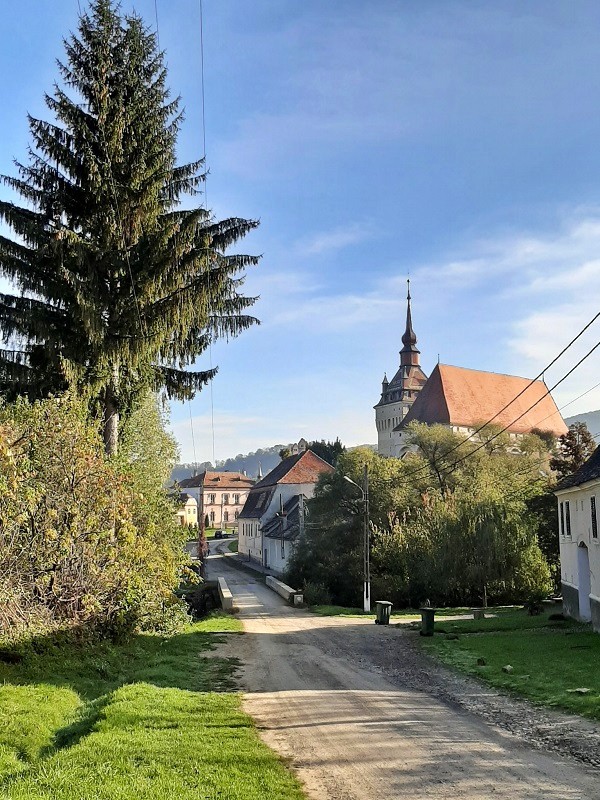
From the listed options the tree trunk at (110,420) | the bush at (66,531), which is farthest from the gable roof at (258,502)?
the bush at (66,531)

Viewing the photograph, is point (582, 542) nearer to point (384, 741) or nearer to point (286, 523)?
point (384, 741)

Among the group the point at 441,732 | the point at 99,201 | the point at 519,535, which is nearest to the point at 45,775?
the point at 441,732

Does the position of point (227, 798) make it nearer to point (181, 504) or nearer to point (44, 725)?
point (44, 725)

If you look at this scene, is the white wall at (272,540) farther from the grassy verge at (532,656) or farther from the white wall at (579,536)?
the grassy verge at (532,656)

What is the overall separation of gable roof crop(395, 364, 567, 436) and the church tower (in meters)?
9.55

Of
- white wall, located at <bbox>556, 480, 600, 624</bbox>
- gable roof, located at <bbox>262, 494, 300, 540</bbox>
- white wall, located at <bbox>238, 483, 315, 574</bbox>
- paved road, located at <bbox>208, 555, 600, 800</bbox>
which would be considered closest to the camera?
paved road, located at <bbox>208, 555, 600, 800</bbox>

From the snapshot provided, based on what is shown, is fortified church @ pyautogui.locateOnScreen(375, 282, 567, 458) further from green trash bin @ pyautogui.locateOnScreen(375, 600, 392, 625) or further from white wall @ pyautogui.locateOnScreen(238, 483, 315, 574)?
green trash bin @ pyautogui.locateOnScreen(375, 600, 392, 625)

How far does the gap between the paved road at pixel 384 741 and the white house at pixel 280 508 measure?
35.2 metres

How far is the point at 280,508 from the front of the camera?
5956 cm

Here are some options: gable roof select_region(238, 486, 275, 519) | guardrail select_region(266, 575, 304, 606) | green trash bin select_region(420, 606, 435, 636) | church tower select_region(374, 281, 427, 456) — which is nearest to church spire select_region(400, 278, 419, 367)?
church tower select_region(374, 281, 427, 456)

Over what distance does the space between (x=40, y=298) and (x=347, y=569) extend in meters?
26.9

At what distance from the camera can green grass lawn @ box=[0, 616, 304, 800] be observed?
6.49 metres

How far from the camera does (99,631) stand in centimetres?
1544

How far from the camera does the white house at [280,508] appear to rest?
53.2 meters
